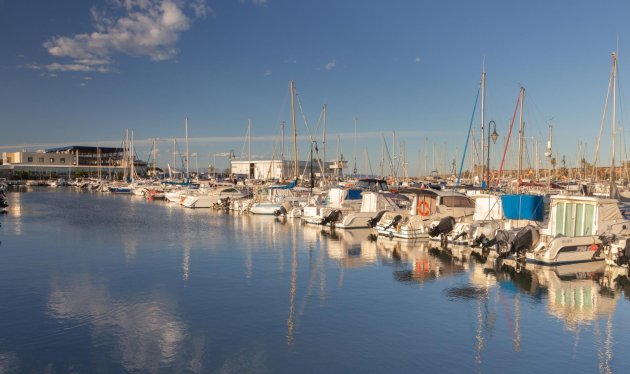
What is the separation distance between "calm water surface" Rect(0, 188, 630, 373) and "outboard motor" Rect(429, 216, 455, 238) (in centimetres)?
250

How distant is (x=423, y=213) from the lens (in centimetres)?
3591

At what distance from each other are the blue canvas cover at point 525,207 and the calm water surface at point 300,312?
3689 mm

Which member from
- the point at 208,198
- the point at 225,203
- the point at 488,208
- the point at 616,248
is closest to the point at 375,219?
→ the point at 488,208

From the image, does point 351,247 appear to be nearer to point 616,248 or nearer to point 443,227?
point 443,227

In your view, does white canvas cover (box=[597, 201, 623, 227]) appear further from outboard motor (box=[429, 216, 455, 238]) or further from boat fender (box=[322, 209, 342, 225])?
boat fender (box=[322, 209, 342, 225])

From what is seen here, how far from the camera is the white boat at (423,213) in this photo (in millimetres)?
34531

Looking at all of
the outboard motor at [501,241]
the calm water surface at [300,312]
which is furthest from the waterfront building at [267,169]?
the calm water surface at [300,312]

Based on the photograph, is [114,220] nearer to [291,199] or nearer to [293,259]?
[291,199]

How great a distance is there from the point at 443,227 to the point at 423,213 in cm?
379

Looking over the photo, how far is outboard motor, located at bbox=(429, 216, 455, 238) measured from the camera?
32250 mm

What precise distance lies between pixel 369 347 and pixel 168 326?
5867 millimetres

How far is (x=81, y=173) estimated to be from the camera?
178 metres

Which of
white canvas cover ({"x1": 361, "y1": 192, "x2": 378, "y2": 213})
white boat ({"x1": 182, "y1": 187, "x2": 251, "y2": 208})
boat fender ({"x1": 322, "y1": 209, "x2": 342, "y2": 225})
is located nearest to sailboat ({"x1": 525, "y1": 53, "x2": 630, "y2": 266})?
white canvas cover ({"x1": 361, "y1": 192, "x2": 378, "y2": 213})

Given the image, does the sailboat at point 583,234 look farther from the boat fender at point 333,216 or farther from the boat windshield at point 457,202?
the boat fender at point 333,216
